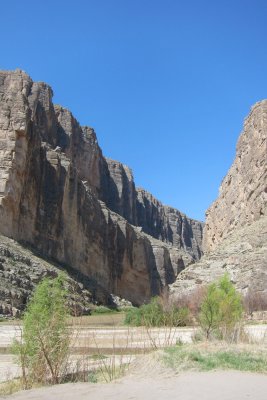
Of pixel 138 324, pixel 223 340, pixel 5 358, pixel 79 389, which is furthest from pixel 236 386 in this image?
pixel 138 324

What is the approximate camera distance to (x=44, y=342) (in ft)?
33.9

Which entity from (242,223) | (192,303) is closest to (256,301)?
(192,303)

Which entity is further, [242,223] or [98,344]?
[242,223]

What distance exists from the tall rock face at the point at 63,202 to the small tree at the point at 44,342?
127 ft

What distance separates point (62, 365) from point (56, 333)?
85 centimetres

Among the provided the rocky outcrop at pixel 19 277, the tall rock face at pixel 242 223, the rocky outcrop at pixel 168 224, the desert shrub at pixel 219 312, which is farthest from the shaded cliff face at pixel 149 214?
the desert shrub at pixel 219 312

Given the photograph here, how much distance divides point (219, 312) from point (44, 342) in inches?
377

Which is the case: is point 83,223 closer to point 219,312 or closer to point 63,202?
point 63,202

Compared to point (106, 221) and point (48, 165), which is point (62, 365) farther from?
point (106, 221)

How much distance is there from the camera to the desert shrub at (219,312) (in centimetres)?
1707

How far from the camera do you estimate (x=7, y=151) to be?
50.3 m

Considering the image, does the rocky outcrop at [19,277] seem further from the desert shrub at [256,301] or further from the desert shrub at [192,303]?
the desert shrub at [256,301]

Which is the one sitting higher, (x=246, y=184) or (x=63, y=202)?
(x=246, y=184)

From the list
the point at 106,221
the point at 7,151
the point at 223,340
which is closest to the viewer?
the point at 223,340
